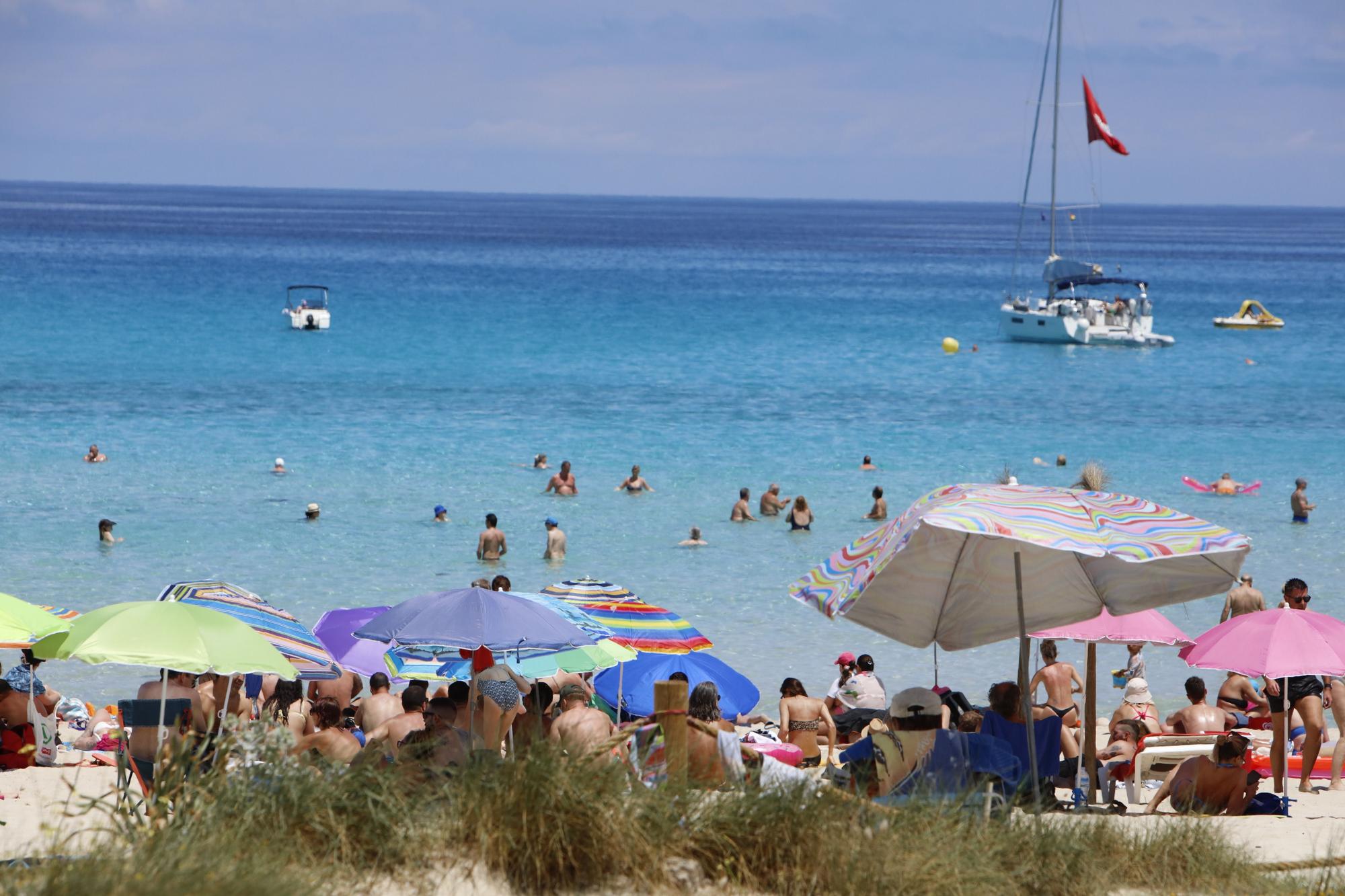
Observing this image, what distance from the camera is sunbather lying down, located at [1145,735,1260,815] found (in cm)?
771

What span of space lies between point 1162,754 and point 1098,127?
133 feet

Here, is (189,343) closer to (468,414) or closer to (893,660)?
(468,414)

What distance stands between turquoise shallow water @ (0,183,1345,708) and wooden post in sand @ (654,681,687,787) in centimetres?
762

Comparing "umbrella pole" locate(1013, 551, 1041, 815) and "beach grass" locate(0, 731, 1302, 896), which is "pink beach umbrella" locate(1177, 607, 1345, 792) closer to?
"umbrella pole" locate(1013, 551, 1041, 815)

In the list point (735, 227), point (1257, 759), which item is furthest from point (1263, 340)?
point (735, 227)

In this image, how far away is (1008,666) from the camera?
13.9 meters

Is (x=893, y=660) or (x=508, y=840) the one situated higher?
(x=508, y=840)

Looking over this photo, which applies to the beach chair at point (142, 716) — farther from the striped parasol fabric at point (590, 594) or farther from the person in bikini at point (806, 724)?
the person in bikini at point (806, 724)

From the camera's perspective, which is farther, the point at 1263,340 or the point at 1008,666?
the point at 1263,340

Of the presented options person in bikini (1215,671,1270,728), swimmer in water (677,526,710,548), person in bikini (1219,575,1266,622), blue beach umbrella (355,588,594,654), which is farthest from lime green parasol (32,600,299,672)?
swimmer in water (677,526,710,548)

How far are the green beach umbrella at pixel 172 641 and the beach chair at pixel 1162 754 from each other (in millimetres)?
5524

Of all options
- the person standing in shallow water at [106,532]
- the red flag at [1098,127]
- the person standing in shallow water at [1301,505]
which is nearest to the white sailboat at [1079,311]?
the red flag at [1098,127]

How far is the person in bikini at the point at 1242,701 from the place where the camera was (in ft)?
36.9

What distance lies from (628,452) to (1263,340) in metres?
34.5
